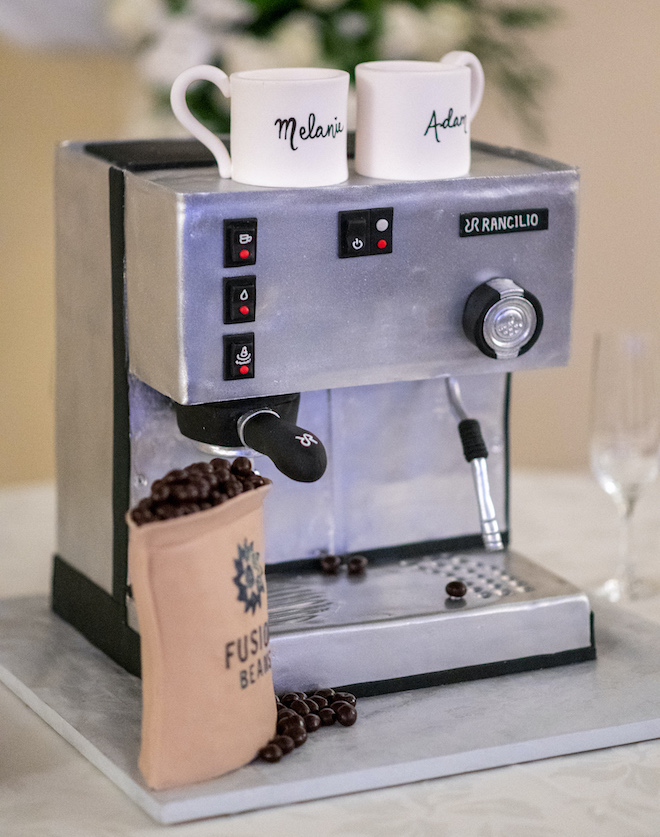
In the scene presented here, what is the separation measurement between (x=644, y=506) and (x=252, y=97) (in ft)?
2.42

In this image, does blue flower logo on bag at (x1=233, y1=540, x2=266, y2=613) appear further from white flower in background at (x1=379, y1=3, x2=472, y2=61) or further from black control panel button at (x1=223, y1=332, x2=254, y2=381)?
white flower in background at (x1=379, y1=3, x2=472, y2=61)

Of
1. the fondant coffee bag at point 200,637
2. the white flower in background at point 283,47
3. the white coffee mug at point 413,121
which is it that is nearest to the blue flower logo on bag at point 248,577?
the fondant coffee bag at point 200,637

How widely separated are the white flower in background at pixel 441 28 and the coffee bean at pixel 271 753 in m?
1.26

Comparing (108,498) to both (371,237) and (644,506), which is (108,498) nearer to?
(371,237)

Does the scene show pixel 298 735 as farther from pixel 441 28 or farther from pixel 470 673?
pixel 441 28

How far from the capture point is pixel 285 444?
2.92ft

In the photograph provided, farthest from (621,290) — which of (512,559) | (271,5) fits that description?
(512,559)

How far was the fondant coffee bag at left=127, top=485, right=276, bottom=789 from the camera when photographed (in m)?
0.81

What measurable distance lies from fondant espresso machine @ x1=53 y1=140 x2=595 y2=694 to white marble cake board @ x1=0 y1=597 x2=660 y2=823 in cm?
3

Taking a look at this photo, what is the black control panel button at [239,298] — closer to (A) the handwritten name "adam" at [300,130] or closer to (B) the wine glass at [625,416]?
(A) the handwritten name "adam" at [300,130]

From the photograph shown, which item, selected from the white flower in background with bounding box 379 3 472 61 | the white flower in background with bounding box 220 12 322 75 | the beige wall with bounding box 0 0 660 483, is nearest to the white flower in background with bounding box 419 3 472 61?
the white flower in background with bounding box 379 3 472 61

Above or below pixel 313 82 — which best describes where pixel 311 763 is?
below

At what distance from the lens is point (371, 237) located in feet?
3.09

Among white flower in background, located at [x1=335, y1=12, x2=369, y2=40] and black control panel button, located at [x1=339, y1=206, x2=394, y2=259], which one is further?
white flower in background, located at [x1=335, y1=12, x2=369, y2=40]
